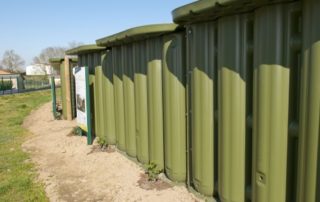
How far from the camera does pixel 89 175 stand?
5.80 metres

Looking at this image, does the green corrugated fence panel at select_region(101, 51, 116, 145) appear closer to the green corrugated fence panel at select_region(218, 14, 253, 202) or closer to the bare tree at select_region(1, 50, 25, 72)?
the green corrugated fence panel at select_region(218, 14, 253, 202)

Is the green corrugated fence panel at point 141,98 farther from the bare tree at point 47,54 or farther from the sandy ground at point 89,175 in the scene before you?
the bare tree at point 47,54

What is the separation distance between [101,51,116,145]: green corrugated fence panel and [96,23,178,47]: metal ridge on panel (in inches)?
46.7

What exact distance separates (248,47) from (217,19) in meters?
0.62

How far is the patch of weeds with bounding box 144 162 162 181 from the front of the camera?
526 centimetres

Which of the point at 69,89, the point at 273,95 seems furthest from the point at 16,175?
the point at 69,89

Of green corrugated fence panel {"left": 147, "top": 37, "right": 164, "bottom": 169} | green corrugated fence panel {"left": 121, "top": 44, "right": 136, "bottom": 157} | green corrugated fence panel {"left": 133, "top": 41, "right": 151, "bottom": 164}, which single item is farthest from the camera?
green corrugated fence panel {"left": 121, "top": 44, "right": 136, "bottom": 157}

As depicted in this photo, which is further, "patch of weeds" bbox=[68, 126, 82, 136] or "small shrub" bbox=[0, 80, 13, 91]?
"small shrub" bbox=[0, 80, 13, 91]

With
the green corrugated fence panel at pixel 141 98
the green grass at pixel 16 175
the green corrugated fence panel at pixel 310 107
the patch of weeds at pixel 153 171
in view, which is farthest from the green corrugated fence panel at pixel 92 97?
the green corrugated fence panel at pixel 310 107

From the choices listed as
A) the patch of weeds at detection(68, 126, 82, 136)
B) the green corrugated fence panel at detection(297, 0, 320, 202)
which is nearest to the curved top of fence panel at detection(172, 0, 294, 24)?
the green corrugated fence panel at detection(297, 0, 320, 202)

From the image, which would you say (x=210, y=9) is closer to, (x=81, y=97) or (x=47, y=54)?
(x=81, y=97)

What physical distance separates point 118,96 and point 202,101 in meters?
2.99

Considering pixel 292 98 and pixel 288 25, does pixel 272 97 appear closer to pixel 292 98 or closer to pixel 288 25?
pixel 292 98

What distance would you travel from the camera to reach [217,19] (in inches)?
149
